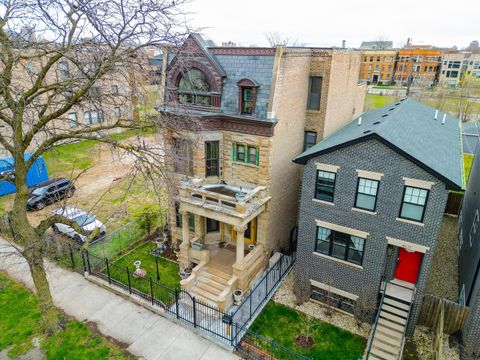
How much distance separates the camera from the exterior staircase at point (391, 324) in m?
14.4

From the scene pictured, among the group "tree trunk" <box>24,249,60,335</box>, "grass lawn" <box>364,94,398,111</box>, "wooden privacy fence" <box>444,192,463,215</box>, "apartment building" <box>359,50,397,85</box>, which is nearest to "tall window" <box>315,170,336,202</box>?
"tree trunk" <box>24,249,60,335</box>

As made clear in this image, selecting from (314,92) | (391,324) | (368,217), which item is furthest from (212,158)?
(391,324)

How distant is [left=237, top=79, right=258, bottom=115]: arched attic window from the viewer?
687 inches

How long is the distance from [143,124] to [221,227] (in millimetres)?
9371

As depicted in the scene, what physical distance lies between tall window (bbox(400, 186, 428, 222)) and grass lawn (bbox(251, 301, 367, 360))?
630 centimetres

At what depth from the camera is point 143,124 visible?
44.8ft

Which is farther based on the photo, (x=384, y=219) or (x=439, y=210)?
(x=384, y=219)

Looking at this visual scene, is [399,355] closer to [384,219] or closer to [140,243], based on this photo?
[384,219]

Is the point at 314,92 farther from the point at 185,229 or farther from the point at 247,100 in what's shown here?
the point at 185,229

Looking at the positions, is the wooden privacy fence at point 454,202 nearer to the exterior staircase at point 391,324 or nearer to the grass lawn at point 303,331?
the exterior staircase at point 391,324

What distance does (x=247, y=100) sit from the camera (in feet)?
58.9

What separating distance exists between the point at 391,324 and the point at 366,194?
611 cm

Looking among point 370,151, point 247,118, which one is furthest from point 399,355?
point 247,118

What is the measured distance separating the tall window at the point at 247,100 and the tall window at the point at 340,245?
729cm
